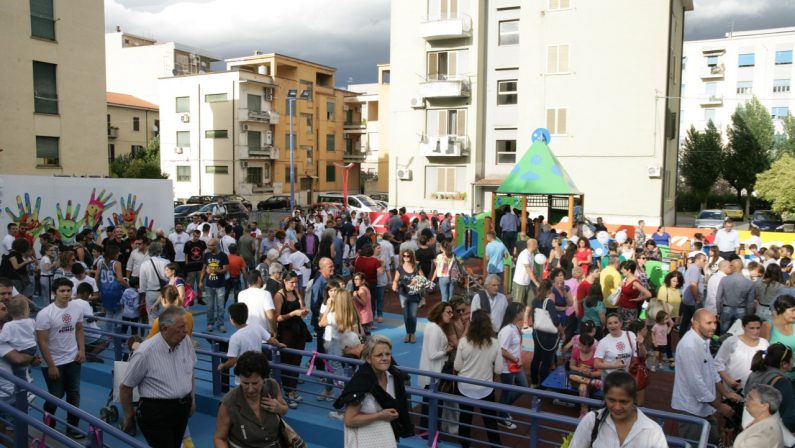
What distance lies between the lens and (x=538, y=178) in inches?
733

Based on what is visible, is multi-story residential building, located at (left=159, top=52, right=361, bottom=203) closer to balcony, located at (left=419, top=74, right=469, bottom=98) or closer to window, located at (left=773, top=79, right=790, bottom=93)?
balcony, located at (left=419, top=74, right=469, bottom=98)

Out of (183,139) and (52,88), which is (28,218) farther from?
(183,139)

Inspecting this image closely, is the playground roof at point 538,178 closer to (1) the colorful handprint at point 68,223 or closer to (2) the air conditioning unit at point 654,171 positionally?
(2) the air conditioning unit at point 654,171

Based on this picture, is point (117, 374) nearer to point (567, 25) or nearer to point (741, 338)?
point (741, 338)

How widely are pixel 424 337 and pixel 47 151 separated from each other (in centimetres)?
→ 2549

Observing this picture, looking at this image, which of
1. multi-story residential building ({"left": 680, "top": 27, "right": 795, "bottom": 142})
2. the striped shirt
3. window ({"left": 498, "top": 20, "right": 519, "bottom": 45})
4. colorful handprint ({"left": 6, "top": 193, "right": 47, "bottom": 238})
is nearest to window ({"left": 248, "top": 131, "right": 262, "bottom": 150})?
window ({"left": 498, "top": 20, "right": 519, "bottom": 45})

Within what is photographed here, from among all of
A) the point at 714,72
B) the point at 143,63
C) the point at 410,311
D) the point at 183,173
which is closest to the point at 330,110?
the point at 183,173

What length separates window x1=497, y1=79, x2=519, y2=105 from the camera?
110 ft

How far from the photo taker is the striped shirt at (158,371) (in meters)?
4.82

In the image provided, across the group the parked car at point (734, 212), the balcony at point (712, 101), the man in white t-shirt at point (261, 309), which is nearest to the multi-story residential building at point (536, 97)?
the parked car at point (734, 212)

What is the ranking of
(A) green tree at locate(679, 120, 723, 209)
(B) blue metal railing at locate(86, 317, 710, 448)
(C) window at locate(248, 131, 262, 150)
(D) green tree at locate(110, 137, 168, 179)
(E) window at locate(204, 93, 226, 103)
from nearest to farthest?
(B) blue metal railing at locate(86, 317, 710, 448) → (D) green tree at locate(110, 137, 168, 179) → (A) green tree at locate(679, 120, 723, 209) → (E) window at locate(204, 93, 226, 103) → (C) window at locate(248, 131, 262, 150)

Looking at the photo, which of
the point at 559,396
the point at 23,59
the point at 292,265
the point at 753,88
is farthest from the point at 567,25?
the point at 753,88

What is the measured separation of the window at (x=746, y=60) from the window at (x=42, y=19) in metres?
58.3

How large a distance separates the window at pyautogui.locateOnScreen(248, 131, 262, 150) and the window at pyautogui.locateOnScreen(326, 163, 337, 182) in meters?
8.56
